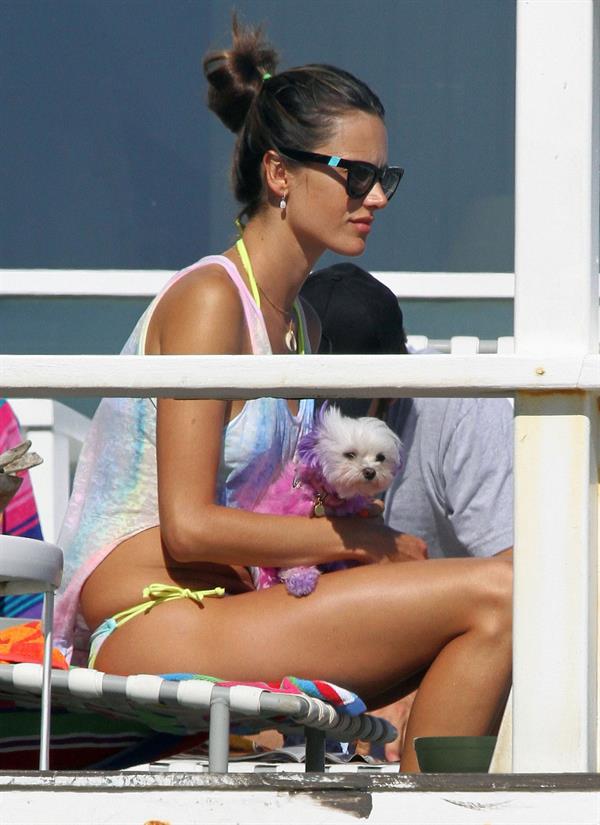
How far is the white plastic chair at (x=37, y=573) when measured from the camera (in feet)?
6.89

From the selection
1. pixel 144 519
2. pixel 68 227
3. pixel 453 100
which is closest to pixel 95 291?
pixel 68 227

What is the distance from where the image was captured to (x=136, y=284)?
16.8ft

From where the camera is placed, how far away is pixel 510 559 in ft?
8.77

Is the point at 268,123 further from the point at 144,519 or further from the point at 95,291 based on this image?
the point at 95,291

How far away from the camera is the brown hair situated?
10.4ft

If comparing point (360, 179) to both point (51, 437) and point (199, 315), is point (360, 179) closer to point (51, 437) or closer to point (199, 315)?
point (199, 315)

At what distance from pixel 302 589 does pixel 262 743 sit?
842 millimetres

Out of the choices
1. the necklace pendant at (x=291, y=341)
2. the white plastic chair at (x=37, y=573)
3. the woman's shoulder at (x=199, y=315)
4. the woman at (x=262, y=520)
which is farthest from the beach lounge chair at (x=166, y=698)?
the necklace pendant at (x=291, y=341)

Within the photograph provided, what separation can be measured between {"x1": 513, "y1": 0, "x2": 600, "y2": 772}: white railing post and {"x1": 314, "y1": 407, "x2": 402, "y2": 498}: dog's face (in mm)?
986

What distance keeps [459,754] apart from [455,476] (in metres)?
1.54

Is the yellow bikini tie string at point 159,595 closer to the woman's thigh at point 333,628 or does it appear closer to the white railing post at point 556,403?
the woman's thigh at point 333,628

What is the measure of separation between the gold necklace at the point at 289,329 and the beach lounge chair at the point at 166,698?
803mm

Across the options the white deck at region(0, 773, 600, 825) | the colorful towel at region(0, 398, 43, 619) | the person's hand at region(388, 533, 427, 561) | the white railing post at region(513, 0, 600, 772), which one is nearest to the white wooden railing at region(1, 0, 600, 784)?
the white railing post at region(513, 0, 600, 772)

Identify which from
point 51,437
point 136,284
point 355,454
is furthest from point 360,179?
point 136,284
